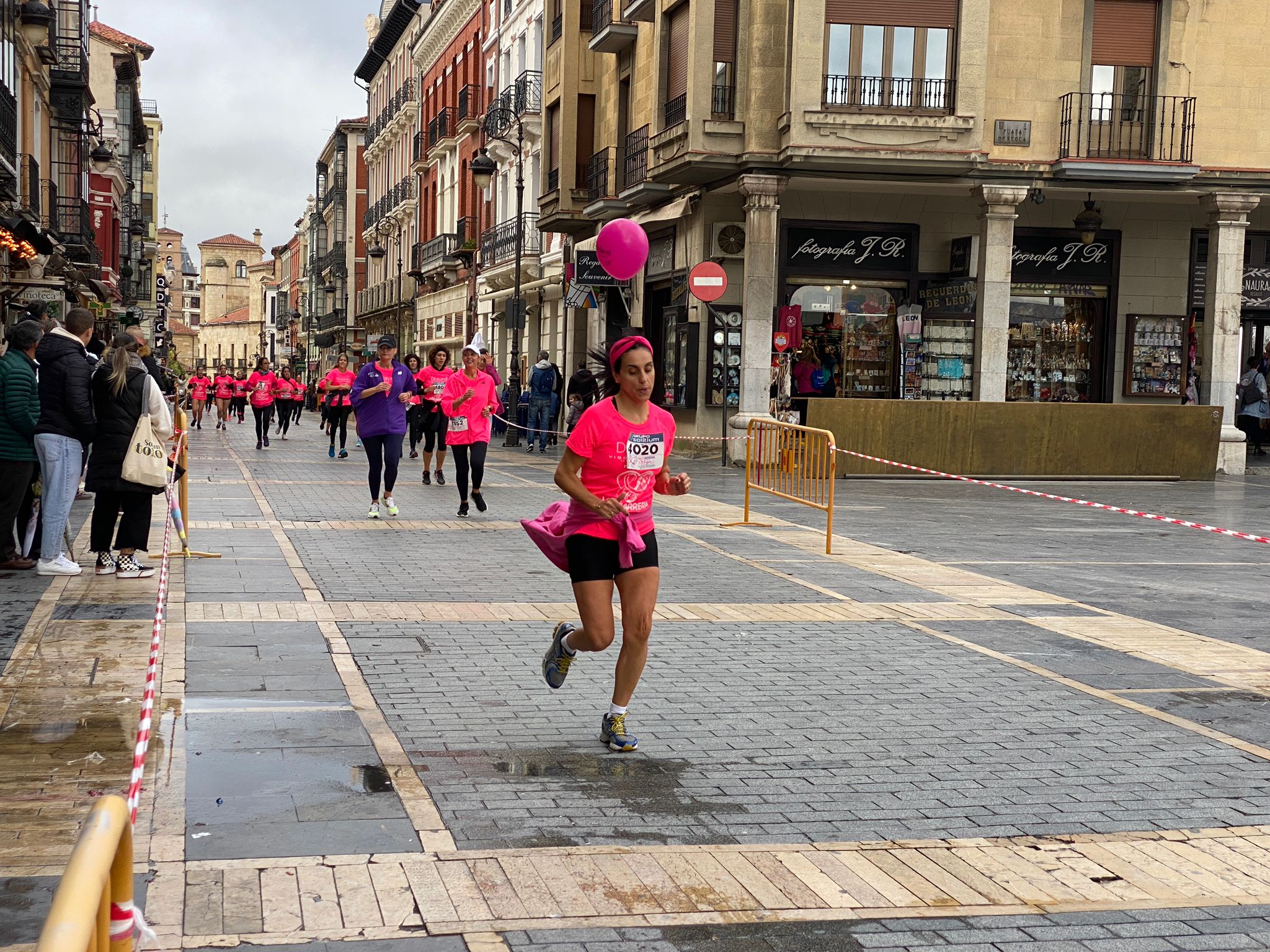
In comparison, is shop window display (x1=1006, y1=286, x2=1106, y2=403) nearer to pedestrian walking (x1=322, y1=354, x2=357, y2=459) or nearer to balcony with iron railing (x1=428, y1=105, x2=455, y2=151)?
pedestrian walking (x1=322, y1=354, x2=357, y2=459)

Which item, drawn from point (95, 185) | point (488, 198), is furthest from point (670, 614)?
point (95, 185)

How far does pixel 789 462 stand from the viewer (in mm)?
16031

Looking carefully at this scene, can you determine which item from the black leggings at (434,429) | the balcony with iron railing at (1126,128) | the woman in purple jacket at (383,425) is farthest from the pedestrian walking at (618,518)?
the balcony with iron railing at (1126,128)

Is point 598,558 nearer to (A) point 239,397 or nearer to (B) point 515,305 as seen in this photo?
(B) point 515,305

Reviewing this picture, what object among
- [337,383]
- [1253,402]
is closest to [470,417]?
[337,383]

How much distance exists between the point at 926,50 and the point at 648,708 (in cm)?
1952

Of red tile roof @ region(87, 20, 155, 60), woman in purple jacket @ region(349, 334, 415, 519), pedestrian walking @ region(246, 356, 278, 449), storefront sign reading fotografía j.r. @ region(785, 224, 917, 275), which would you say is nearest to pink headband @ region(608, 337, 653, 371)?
woman in purple jacket @ region(349, 334, 415, 519)

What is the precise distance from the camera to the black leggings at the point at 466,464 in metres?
15.2

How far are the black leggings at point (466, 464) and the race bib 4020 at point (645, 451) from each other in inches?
357

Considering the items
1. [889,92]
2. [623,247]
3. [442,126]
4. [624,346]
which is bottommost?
[624,346]

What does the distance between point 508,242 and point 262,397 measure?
13807 mm

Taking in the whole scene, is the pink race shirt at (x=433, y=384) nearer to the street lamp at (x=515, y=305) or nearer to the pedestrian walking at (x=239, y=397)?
the street lamp at (x=515, y=305)

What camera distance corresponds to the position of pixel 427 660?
7562 mm

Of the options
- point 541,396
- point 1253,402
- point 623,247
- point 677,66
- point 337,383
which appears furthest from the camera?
point 541,396
